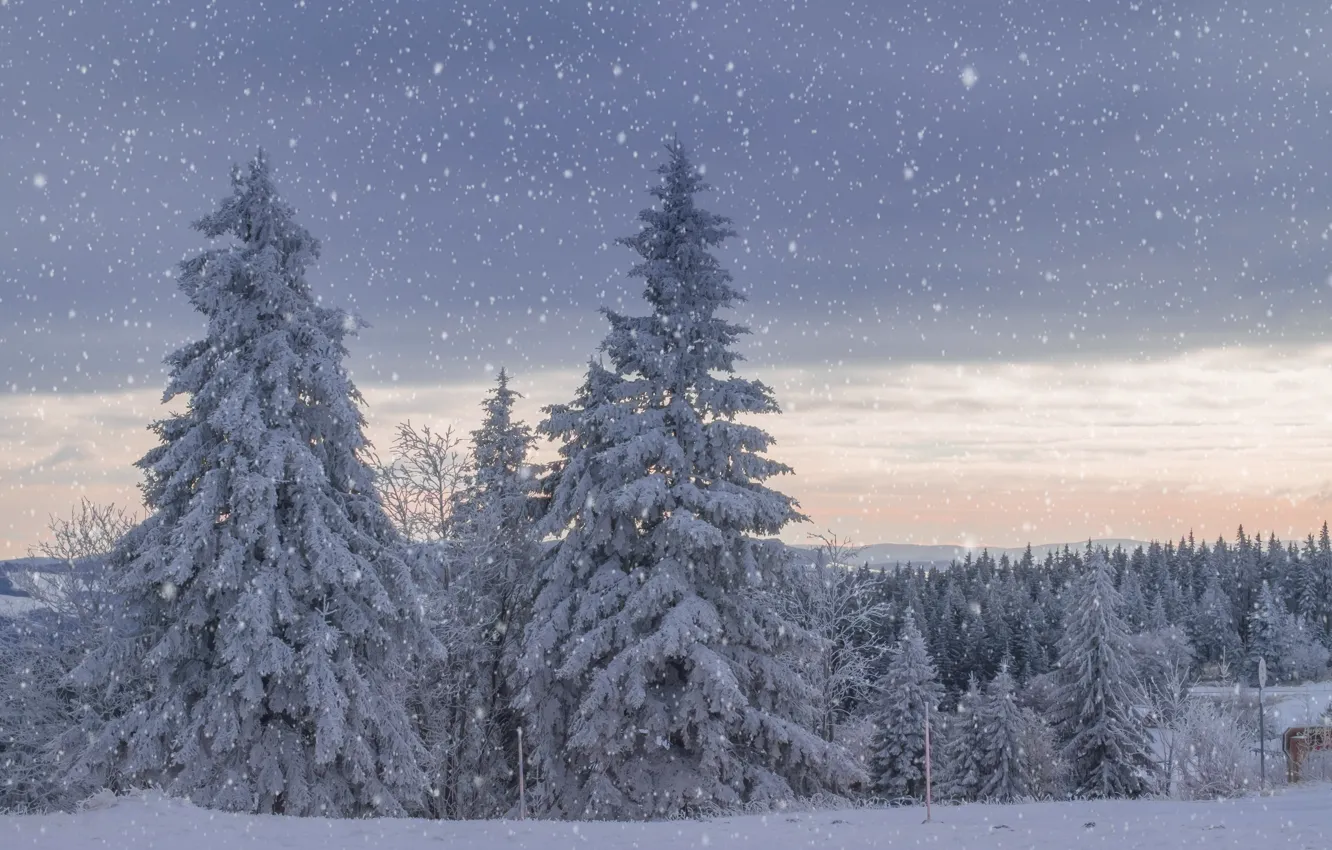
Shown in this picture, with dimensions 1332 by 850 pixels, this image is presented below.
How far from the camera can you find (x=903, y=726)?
54156 millimetres

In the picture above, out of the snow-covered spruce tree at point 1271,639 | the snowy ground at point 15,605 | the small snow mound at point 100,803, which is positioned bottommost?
the snow-covered spruce tree at point 1271,639

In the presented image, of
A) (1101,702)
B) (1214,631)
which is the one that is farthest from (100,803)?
(1214,631)

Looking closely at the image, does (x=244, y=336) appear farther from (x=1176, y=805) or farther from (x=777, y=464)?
(x=1176, y=805)

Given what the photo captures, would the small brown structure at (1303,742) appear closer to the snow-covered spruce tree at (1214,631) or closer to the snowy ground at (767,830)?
the snowy ground at (767,830)

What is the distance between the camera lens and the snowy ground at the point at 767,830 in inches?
506

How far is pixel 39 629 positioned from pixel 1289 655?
12894 centimetres

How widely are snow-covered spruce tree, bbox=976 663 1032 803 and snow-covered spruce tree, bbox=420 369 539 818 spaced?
1130 inches

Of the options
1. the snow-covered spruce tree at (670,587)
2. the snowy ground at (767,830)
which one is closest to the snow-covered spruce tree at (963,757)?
the snow-covered spruce tree at (670,587)

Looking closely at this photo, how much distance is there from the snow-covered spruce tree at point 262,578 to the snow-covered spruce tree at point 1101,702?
117 feet

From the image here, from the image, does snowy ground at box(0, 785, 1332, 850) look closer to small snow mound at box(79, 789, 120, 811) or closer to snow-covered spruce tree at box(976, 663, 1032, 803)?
small snow mound at box(79, 789, 120, 811)

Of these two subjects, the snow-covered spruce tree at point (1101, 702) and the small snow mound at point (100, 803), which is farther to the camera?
the snow-covered spruce tree at point (1101, 702)

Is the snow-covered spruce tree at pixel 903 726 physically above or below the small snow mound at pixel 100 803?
below

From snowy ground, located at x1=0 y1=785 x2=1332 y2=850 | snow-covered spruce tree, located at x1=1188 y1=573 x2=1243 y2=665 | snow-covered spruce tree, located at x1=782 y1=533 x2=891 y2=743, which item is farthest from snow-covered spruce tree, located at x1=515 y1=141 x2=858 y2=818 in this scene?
snow-covered spruce tree, located at x1=1188 y1=573 x2=1243 y2=665

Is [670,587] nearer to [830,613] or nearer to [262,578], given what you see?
[262,578]
